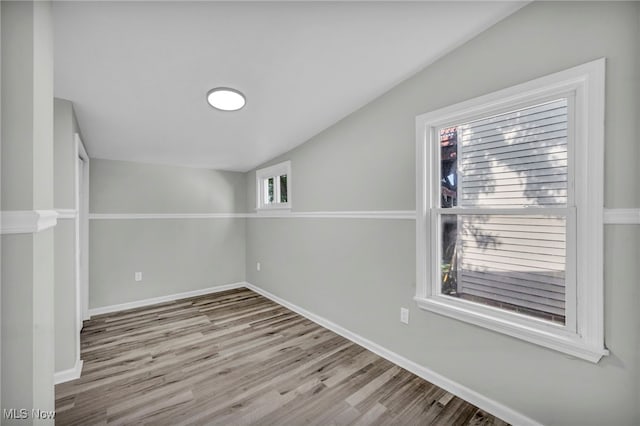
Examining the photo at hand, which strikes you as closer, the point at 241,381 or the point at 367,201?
the point at 241,381

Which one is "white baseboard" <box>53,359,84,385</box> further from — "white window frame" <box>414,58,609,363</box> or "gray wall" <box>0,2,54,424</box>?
"white window frame" <box>414,58,609,363</box>

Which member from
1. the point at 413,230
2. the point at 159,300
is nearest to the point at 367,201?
the point at 413,230

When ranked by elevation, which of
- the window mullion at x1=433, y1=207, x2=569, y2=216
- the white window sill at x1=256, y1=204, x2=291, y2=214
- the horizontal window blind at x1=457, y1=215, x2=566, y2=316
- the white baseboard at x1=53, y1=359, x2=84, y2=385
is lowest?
the white baseboard at x1=53, y1=359, x2=84, y2=385

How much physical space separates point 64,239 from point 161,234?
5.46 feet

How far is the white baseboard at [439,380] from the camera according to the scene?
5.24ft

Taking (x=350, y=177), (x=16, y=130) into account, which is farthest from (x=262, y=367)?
(x=16, y=130)

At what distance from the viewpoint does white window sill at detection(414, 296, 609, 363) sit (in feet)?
4.45

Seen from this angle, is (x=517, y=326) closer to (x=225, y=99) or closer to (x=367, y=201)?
(x=367, y=201)

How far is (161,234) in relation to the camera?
3723mm

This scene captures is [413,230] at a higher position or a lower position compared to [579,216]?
lower

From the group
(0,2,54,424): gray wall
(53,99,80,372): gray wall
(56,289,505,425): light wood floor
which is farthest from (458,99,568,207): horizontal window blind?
(53,99,80,372): gray wall

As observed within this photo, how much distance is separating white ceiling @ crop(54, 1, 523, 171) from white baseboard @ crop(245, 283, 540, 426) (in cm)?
209

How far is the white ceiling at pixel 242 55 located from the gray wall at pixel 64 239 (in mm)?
233

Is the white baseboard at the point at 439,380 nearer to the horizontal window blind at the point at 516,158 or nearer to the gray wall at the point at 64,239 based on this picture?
the horizontal window blind at the point at 516,158
